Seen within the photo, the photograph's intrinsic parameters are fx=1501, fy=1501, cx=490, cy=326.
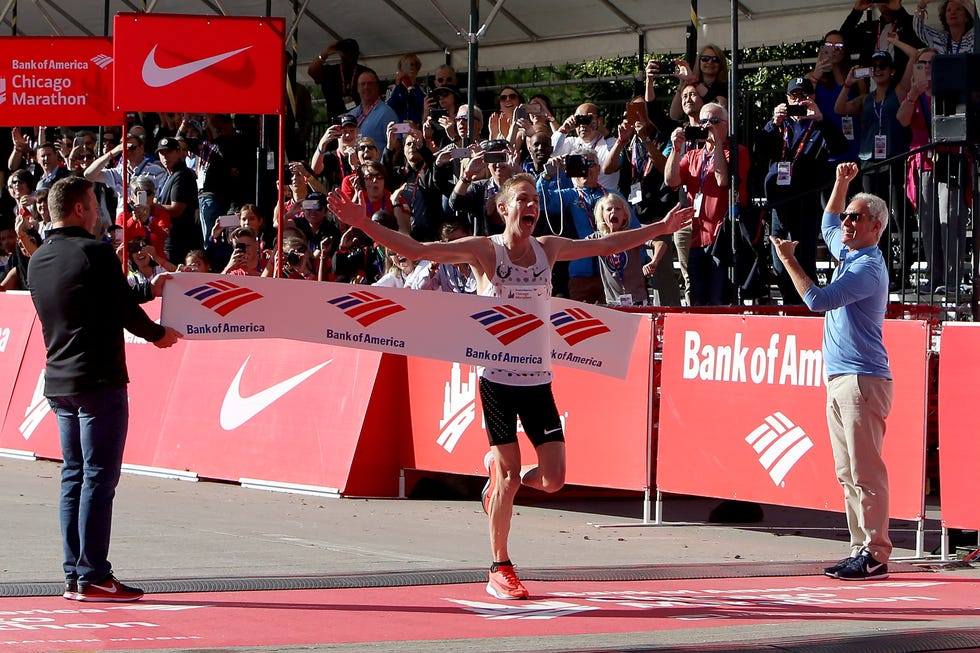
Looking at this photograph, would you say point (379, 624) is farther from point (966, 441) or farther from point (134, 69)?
point (134, 69)

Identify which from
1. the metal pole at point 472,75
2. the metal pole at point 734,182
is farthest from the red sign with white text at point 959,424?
the metal pole at point 472,75

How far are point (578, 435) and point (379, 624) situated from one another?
441 centimetres

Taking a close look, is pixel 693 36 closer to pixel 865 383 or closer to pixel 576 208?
pixel 576 208

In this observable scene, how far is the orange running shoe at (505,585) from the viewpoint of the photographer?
7.24m

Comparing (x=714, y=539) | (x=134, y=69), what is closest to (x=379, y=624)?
(x=714, y=539)

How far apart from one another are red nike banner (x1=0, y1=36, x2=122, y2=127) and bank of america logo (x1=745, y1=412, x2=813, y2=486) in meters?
8.47

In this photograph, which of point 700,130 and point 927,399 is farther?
point 700,130

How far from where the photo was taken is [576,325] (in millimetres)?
8344

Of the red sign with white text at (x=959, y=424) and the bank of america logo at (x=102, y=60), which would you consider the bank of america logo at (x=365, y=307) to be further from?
the bank of america logo at (x=102, y=60)

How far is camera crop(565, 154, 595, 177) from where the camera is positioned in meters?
13.2

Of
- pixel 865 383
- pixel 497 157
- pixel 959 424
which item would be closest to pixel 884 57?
pixel 497 157

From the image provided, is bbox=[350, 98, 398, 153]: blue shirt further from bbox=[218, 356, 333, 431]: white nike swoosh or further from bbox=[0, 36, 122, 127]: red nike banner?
bbox=[218, 356, 333, 431]: white nike swoosh

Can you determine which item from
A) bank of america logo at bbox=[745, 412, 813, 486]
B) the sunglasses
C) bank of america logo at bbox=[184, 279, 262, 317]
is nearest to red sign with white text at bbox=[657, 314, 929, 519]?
bank of america logo at bbox=[745, 412, 813, 486]

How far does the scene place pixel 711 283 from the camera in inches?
538
